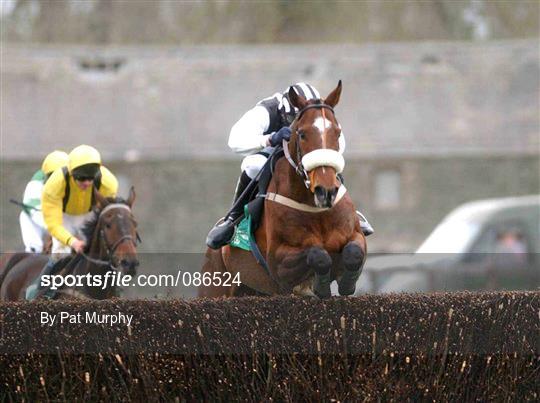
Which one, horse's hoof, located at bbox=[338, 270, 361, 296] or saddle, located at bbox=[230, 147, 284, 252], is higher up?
saddle, located at bbox=[230, 147, 284, 252]

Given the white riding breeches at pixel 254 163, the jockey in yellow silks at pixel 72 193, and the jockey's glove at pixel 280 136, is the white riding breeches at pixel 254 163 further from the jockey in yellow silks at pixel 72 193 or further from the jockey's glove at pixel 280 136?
the jockey in yellow silks at pixel 72 193

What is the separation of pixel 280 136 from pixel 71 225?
3103 mm

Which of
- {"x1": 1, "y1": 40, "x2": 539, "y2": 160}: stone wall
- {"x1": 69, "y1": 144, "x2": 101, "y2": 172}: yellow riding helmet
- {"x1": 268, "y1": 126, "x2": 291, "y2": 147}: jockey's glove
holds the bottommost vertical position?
{"x1": 268, "y1": 126, "x2": 291, "y2": 147}: jockey's glove

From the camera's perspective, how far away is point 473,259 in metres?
12.7

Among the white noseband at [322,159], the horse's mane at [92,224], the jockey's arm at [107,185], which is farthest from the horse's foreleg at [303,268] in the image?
the jockey's arm at [107,185]

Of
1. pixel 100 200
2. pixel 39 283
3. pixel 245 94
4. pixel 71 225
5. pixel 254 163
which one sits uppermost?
pixel 245 94

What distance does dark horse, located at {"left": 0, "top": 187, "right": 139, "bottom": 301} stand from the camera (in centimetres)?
858

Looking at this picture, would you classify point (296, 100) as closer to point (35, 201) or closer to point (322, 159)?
point (322, 159)

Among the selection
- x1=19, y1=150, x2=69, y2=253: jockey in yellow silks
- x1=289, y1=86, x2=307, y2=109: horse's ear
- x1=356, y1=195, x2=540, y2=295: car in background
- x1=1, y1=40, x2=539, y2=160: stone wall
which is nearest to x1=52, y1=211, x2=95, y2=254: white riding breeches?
x1=19, y1=150, x2=69, y2=253: jockey in yellow silks

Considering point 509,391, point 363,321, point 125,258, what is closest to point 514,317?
point 509,391

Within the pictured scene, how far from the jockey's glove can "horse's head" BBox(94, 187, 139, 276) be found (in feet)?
5.83

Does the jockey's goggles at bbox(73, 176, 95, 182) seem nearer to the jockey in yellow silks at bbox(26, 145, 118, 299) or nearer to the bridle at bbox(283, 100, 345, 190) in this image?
the jockey in yellow silks at bbox(26, 145, 118, 299)


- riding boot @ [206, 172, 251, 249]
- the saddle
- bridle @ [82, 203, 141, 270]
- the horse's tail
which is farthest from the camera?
the horse's tail

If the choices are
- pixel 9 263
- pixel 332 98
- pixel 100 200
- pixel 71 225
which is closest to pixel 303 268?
pixel 332 98
